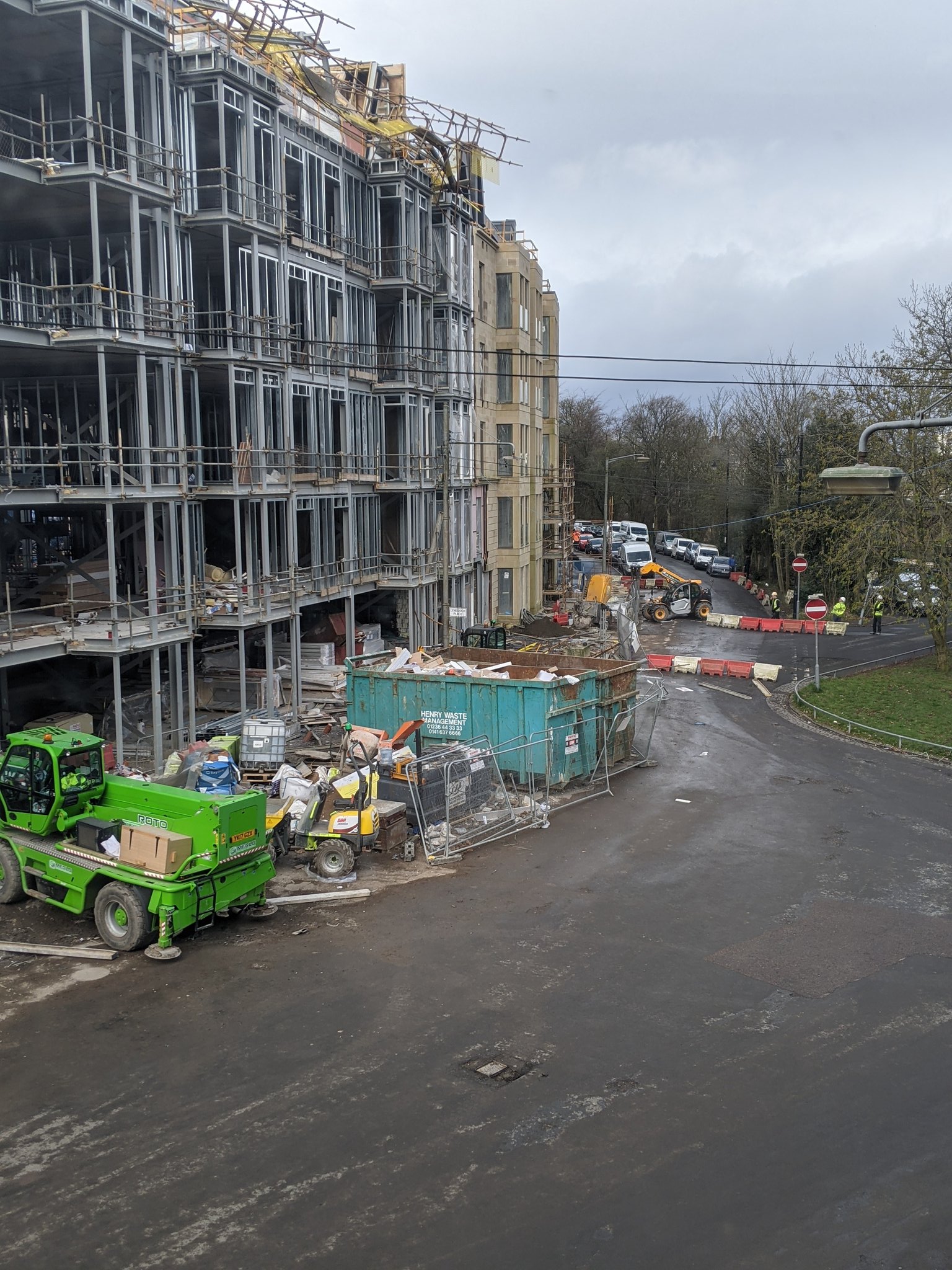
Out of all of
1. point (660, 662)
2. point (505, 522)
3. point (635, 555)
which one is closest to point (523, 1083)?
point (660, 662)

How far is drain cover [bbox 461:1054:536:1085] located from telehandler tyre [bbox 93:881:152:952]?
479 cm

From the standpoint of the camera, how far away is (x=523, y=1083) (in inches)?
405

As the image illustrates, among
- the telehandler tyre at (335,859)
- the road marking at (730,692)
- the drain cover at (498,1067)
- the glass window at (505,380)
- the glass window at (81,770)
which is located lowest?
the drain cover at (498,1067)

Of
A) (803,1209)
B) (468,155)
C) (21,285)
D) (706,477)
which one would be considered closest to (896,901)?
(803,1209)

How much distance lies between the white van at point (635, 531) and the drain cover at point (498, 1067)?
223 ft

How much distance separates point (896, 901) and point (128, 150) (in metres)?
19.0

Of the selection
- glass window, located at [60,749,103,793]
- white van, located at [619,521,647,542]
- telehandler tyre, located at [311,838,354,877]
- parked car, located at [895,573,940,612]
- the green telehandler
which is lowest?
telehandler tyre, located at [311,838,354,877]

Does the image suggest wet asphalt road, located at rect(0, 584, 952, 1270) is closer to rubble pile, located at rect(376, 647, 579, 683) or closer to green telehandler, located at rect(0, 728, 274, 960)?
green telehandler, located at rect(0, 728, 274, 960)

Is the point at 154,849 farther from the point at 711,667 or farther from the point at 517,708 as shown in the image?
the point at 711,667

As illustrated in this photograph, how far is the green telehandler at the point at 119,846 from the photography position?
13.2 metres

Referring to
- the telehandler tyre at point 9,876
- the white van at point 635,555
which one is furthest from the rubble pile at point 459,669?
the white van at point 635,555

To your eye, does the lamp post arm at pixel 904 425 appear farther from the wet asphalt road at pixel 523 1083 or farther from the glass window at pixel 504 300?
the glass window at pixel 504 300

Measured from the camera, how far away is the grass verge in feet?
89.4

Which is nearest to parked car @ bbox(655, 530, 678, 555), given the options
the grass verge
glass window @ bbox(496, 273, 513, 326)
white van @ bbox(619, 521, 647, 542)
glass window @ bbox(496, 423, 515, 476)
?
white van @ bbox(619, 521, 647, 542)
